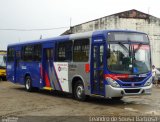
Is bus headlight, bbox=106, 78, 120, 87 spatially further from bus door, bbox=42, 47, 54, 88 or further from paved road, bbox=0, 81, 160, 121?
bus door, bbox=42, 47, 54, 88

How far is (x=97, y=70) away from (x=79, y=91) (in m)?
1.78

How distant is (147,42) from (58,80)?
15.9 feet

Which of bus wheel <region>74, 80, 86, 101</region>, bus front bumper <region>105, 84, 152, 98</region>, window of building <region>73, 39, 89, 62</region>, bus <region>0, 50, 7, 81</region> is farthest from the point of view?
bus <region>0, 50, 7, 81</region>

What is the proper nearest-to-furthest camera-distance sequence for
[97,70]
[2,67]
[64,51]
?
[97,70] < [64,51] < [2,67]

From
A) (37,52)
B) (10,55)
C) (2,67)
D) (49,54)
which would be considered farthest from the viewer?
(2,67)

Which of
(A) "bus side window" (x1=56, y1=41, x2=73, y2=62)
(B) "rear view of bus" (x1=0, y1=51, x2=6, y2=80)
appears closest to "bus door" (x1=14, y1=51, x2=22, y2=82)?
(A) "bus side window" (x1=56, y1=41, x2=73, y2=62)

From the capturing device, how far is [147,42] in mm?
16375

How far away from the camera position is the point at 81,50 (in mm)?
16875

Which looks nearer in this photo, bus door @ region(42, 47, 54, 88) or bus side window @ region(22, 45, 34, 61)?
bus door @ region(42, 47, 54, 88)

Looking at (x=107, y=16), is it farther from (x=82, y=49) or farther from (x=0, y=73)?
(x=82, y=49)

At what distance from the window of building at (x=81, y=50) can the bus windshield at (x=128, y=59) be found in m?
1.49

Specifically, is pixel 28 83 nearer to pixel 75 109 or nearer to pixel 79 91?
pixel 79 91

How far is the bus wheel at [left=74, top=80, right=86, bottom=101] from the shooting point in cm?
1678

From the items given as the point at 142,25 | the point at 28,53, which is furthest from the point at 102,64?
the point at 142,25
